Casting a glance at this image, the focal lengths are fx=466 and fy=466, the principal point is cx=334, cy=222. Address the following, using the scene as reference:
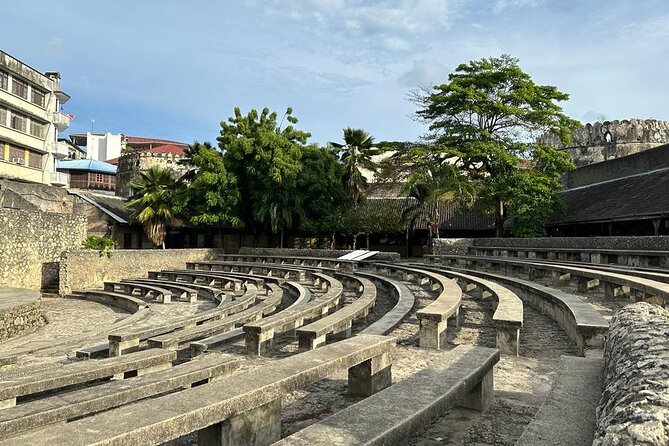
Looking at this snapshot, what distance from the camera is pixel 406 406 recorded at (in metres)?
2.97

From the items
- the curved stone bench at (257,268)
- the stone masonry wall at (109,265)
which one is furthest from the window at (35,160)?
the curved stone bench at (257,268)

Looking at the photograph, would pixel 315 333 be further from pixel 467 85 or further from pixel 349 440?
pixel 467 85

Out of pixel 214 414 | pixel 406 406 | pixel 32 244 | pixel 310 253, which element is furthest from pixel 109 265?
pixel 406 406

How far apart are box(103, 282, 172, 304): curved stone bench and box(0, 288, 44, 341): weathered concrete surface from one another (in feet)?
12.7

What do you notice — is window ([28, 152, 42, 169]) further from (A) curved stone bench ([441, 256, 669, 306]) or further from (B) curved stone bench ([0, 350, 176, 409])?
(B) curved stone bench ([0, 350, 176, 409])

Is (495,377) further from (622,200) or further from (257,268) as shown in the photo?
(622,200)

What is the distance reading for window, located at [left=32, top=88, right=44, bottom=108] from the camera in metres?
35.5

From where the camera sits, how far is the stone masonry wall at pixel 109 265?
21672 millimetres

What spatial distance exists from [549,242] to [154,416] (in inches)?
779

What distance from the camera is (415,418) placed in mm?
2795

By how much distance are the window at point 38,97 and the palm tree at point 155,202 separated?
11018 millimetres

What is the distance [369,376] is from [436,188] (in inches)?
897

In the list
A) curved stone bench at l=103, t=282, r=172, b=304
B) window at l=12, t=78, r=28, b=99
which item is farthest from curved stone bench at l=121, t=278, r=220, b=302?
window at l=12, t=78, r=28, b=99

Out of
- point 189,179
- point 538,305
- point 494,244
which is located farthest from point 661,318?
point 189,179
